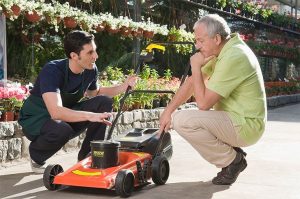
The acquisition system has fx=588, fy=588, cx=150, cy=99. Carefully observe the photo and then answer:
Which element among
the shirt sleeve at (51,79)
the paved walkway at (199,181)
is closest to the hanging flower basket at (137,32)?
the paved walkway at (199,181)

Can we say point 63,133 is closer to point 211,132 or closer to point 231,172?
point 211,132

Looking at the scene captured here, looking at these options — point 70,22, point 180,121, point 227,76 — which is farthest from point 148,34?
point 227,76

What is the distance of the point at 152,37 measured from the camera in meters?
9.80

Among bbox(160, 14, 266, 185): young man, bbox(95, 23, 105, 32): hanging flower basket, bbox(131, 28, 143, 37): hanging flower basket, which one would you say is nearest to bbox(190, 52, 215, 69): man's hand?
bbox(160, 14, 266, 185): young man

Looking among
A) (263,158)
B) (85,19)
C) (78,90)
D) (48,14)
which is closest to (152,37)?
(85,19)

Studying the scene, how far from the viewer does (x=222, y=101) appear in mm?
4289

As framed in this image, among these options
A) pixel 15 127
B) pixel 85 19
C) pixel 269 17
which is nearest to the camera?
pixel 15 127

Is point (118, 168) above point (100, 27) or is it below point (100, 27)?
below

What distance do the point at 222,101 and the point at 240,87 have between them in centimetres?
20

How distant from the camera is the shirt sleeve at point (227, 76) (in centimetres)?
404

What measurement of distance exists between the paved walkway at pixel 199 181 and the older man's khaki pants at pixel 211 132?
0.25 metres

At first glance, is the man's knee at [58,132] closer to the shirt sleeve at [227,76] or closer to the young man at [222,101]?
the young man at [222,101]

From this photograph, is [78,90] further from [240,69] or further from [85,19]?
[85,19]

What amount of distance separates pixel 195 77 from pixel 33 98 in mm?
1329
